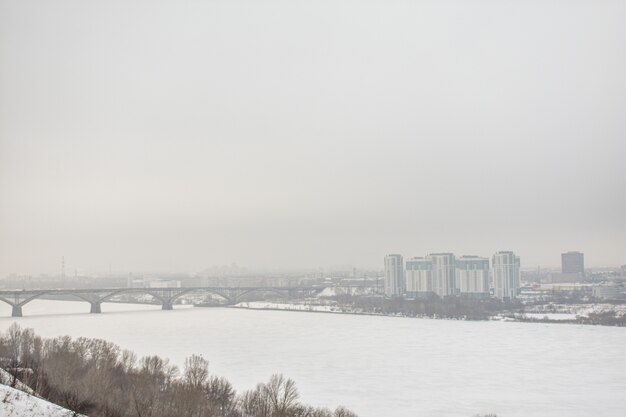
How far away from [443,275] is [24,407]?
2818cm

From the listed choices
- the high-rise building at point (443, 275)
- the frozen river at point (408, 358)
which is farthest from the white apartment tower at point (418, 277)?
the frozen river at point (408, 358)

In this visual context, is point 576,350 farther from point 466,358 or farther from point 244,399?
point 244,399

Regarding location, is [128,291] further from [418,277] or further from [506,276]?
[506,276]

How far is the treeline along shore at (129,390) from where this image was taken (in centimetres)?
519

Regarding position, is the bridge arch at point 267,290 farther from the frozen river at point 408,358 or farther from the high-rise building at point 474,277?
the high-rise building at point 474,277

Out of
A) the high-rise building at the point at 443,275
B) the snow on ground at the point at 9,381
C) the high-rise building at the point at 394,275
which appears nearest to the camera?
the snow on ground at the point at 9,381

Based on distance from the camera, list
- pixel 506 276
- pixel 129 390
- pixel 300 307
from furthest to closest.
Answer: pixel 506 276 → pixel 300 307 → pixel 129 390

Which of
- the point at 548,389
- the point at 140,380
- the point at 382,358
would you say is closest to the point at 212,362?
the point at 382,358

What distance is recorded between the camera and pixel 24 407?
405 cm

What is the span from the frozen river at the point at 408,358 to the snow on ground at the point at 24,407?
363 centimetres

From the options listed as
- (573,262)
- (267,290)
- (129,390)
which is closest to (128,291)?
(267,290)

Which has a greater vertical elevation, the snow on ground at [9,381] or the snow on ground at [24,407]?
the snow on ground at [24,407]

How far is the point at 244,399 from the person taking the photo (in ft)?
21.1

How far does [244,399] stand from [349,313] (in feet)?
60.3
